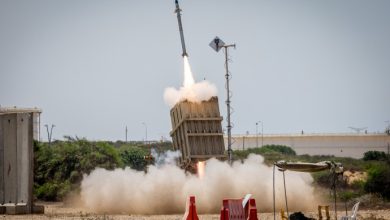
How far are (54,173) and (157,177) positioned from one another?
2297 centimetres

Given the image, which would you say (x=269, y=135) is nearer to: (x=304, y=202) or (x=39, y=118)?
(x=39, y=118)

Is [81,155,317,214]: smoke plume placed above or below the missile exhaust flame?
below

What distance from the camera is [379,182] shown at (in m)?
44.6

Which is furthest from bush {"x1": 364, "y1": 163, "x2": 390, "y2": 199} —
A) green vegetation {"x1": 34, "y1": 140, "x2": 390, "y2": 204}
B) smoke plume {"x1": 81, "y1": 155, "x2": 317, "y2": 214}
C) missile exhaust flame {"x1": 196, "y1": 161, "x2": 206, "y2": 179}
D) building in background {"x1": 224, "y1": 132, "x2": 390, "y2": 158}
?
building in background {"x1": 224, "y1": 132, "x2": 390, "y2": 158}

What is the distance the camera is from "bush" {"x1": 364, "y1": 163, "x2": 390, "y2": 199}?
4388cm

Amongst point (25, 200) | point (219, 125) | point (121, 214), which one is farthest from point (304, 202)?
point (25, 200)

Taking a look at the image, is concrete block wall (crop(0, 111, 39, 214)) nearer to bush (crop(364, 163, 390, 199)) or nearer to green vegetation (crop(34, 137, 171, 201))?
green vegetation (crop(34, 137, 171, 201))

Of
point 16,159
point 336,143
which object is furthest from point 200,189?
point 336,143

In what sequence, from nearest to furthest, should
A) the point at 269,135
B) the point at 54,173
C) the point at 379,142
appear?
the point at 54,173
the point at 379,142
the point at 269,135

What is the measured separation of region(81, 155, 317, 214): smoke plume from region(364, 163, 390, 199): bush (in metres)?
5.06

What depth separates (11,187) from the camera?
127 ft

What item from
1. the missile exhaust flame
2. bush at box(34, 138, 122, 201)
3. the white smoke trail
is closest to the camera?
the missile exhaust flame

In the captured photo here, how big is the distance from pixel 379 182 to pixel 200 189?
11.3m

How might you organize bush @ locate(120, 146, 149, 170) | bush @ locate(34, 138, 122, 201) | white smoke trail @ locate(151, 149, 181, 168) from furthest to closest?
bush @ locate(120, 146, 149, 170)
bush @ locate(34, 138, 122, 201)
white smoke trail @ locate(151, 149, 181, 168)
